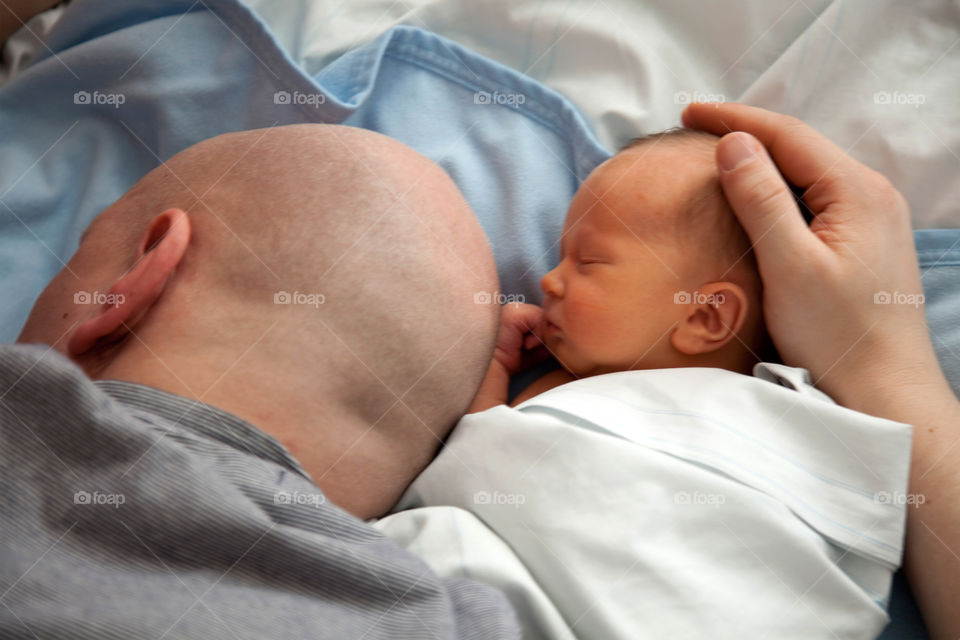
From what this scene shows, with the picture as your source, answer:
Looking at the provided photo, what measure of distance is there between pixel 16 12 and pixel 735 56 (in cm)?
136

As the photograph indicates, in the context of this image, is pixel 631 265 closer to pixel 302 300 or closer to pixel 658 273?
pixel 658 273

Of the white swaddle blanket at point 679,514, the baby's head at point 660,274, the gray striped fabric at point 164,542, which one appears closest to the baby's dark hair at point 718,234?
the baby's head at point 660,274

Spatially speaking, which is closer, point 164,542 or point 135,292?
point 164,542

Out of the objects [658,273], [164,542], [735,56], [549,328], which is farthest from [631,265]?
[164,542]

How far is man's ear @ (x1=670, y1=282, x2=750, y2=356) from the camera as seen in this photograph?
3.36 feet

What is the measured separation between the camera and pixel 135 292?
2.72 ft

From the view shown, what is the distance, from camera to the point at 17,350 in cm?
65

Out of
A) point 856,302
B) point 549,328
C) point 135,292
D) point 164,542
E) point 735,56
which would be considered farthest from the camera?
point 735,56

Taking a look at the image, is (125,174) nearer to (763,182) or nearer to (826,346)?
(763,182)

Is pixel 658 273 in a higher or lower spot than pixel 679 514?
higher

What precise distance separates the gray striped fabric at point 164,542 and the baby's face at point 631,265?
1.53 feet

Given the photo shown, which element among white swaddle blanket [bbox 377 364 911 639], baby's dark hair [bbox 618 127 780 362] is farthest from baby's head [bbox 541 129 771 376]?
white swaddle blanket [bbox 377 364 911 639]

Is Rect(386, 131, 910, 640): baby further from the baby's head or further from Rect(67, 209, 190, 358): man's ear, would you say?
Rect(67, 209, 190, 358): man's ear

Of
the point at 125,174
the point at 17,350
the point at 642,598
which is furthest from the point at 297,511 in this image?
the point at 125,174
